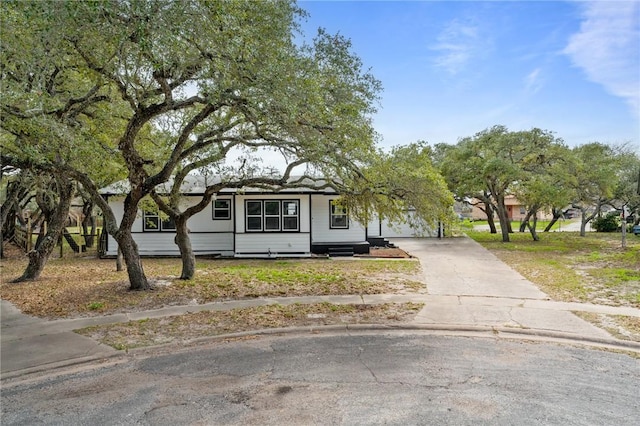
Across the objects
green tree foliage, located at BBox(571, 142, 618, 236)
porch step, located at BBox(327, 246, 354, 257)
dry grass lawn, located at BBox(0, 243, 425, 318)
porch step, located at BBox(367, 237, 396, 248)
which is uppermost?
green tree foliage, located at BBox(571, 142, 618, 236)

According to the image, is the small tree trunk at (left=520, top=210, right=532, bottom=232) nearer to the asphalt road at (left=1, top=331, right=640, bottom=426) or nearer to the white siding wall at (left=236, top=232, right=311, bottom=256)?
the white siding wall at (left=236, top=232, right=311, bottom=256)

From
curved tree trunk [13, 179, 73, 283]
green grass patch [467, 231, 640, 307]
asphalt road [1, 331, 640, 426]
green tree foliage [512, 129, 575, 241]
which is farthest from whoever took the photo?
green tree foliage [512, 129, 575, 241]

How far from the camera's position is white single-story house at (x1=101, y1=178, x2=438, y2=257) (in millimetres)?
19188

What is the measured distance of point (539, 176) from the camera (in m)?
22.1

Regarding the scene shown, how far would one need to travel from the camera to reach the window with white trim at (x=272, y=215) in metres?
19.3

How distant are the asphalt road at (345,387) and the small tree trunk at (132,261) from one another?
16.6 feet

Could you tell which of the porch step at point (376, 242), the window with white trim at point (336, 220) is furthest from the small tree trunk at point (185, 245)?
the porch step at point (376, 242)

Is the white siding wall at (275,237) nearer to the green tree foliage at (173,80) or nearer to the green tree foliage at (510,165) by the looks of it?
the green tree foliage at (173,80)

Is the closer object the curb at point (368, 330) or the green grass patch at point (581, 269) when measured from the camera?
the curb at point (368, 330)

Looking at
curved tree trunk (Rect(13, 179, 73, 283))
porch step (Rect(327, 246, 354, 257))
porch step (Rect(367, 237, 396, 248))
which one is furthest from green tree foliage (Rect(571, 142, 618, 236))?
curved tree trunk (Rect(13, 179, 73, 283))

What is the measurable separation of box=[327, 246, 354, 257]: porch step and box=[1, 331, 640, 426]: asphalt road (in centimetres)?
1273

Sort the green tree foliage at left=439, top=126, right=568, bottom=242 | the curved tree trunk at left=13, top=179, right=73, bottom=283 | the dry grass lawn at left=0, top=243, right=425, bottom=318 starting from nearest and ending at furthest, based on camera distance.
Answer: the dry grass lawn at left=0, top=243, right=425, bottom=318 → the curved tree trunk at left=13, top=179, right=73, bottom=283 → the green tree foliage at left=439, top=126, right=568, bottom=242

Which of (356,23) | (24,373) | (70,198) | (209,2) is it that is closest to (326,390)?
(24,373)

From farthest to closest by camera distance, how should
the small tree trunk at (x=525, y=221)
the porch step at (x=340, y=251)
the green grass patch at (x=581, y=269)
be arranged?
the small tree trunk at (x=525, y=221)
the porch step at (x=340, y=251)
the green grass patch at (x=581, y=269)
